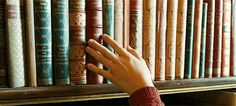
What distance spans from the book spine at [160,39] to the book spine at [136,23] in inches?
2.0

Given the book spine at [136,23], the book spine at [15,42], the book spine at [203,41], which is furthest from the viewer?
the book spine at [203,41]

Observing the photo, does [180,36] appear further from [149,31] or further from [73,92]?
[73,92]

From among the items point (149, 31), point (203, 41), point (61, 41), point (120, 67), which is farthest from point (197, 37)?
point (61, 41)

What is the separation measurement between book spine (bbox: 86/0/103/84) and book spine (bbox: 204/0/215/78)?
0.31 metres

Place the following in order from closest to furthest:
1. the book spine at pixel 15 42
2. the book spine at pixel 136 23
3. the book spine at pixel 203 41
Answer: the book spine at pixel 15 42 → the book spine at pixel 136 23 → the book spine at pixel 203 41

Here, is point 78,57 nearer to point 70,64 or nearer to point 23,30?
point 70,64

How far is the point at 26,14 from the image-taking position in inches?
25.3

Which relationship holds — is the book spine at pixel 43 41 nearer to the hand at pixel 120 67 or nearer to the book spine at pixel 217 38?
the hand at pixel 120 67

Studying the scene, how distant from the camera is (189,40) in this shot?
32.8 inches

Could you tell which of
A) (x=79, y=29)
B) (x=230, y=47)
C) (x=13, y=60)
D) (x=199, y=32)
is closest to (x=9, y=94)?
(x=13, y=60)

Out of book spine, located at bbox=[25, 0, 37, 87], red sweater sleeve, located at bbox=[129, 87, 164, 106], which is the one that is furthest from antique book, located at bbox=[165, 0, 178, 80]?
book spine, located at bbox=[25, 0, 37, 87]

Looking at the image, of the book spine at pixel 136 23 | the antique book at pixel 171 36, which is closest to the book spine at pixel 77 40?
the book spine at pixel 136 23

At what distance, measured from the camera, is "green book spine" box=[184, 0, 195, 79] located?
83 cm

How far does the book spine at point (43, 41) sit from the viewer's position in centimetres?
65
